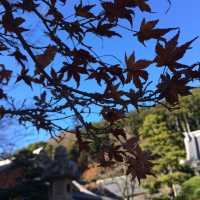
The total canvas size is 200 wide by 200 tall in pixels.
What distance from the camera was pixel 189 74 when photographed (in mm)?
1427

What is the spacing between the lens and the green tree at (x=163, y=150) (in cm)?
2130

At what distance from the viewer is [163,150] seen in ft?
73.8

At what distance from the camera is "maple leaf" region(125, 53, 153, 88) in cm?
146

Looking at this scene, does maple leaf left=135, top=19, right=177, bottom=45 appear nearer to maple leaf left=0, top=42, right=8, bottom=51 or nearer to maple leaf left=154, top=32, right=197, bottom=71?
maple leaf left=154, top=32, right=197, bottom=71

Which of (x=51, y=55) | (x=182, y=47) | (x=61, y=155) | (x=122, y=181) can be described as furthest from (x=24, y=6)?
(x=122, y=181)

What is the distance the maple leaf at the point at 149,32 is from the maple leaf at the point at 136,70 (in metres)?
0.07

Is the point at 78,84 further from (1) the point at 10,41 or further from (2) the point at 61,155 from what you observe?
(2) the point at 61,155

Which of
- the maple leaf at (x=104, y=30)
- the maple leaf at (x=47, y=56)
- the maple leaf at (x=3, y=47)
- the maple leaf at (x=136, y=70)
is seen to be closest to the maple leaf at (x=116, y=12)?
the maple leaf at (x=104, y=30)

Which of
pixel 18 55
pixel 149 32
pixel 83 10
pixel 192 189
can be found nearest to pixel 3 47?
pixel 18 55

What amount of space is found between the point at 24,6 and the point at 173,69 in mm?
592

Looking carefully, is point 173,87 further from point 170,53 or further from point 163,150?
point 163,150

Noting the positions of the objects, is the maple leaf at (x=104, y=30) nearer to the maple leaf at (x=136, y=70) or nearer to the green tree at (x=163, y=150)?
the maple leaf at (x=136, y=70)

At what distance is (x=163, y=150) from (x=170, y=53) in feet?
70.5

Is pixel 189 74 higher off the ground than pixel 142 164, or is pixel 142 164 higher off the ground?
pixel 189 74
